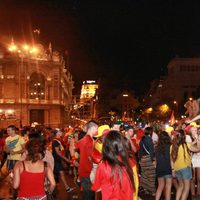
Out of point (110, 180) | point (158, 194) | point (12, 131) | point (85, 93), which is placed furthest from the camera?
point (85, 93)

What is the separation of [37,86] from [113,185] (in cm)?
6131

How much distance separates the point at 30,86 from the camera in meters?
64.2

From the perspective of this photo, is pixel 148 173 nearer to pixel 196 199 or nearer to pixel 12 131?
pixel 196 199

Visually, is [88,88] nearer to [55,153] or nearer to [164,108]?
[164,108]

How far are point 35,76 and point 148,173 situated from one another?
181 ft

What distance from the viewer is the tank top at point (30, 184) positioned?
5.23 meters

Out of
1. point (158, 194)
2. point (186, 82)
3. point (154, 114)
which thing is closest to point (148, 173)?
point (158, 194)

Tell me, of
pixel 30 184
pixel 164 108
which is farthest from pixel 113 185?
pixel 164 108

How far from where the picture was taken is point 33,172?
528 cm

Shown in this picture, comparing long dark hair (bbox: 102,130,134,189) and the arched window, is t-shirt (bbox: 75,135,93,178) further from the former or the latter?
the arched window

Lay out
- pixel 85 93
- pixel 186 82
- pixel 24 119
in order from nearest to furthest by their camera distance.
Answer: pixel 24 119 → pixel 186 82 → pixel 85 93

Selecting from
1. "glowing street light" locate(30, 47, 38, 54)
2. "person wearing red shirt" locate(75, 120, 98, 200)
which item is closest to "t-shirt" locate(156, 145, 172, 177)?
"person wearing red shirt" locate(75, 120, 98, 200)

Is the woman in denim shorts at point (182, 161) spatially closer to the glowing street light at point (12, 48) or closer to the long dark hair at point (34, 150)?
the long dark hair at point (34, 150)

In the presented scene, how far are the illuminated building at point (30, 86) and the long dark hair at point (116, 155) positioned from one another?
182 feet
